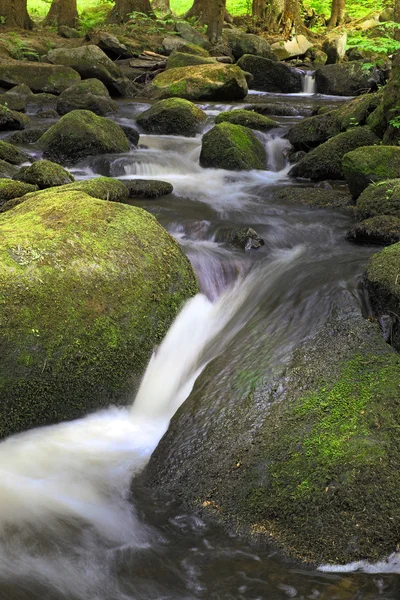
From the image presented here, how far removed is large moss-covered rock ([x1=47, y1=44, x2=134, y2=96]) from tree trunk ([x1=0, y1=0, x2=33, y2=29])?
5.46 m

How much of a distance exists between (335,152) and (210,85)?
7875 millimetres

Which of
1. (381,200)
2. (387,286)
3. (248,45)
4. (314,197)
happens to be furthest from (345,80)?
(387,286)

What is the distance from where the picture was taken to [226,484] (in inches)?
137

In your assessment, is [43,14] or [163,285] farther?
[43,14]

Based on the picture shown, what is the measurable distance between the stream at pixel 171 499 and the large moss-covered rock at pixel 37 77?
11.7 metres

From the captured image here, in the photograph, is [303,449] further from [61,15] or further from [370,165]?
[61,15]

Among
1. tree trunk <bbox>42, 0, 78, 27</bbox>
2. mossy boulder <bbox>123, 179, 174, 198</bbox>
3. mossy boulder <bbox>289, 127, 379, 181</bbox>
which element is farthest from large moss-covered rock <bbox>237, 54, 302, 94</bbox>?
mossy boulder <bbox>123, 179, 174, 198</bbox>

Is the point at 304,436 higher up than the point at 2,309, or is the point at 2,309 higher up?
the point at 2,309

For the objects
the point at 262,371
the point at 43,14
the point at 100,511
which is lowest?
the point at 100,511

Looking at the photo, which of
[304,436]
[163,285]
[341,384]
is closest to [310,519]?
[304,436]

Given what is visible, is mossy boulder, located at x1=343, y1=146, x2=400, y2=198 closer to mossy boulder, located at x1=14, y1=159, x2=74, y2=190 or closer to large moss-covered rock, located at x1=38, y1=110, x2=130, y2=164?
mossy boulder, located at x1=14, y1=159, x2=74, y2=190

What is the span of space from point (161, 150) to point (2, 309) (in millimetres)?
8281

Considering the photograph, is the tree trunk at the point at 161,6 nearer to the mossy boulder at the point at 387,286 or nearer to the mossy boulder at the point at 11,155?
the mossy boulder at the point at 11,155

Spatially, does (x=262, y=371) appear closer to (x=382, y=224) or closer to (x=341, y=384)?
(x=341, y=384)
